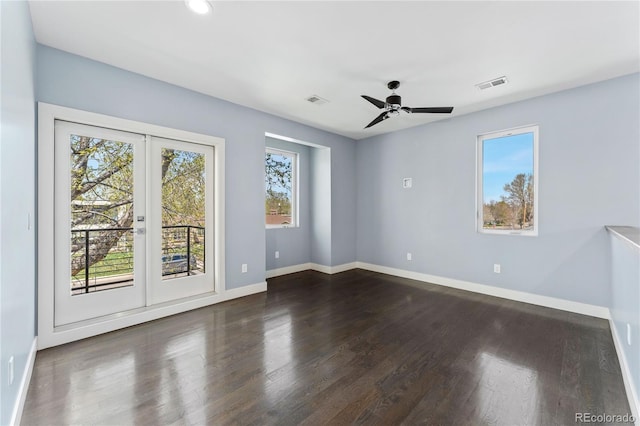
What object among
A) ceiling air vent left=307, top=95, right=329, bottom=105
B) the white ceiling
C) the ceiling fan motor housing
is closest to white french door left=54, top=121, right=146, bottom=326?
the white ceiling

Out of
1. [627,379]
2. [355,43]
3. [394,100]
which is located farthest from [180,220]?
[627,379]

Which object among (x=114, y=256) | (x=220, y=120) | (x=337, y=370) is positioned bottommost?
(x=337, y=370)

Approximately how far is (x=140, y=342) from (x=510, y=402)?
3026 millimetres

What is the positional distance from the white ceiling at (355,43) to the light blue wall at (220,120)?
0.16 m

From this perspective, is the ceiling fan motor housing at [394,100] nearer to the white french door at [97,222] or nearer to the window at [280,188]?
the window at [280,188]

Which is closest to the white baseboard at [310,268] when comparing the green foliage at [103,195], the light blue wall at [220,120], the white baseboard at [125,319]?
the light blue wall at [220,120]

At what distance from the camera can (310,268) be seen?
5.91 metres

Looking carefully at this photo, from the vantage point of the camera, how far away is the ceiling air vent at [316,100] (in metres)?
3.75

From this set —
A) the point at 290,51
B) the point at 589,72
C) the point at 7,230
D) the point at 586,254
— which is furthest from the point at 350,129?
the point at 7,230

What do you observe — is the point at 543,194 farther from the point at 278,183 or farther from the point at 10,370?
the point at 10,370

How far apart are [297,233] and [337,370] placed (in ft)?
12.0

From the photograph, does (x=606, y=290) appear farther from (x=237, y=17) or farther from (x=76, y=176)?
(x=76, y=176)

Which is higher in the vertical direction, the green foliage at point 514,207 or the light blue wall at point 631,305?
the green foliage at point 514,207

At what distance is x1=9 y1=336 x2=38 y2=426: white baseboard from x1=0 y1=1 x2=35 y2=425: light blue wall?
0.05m
